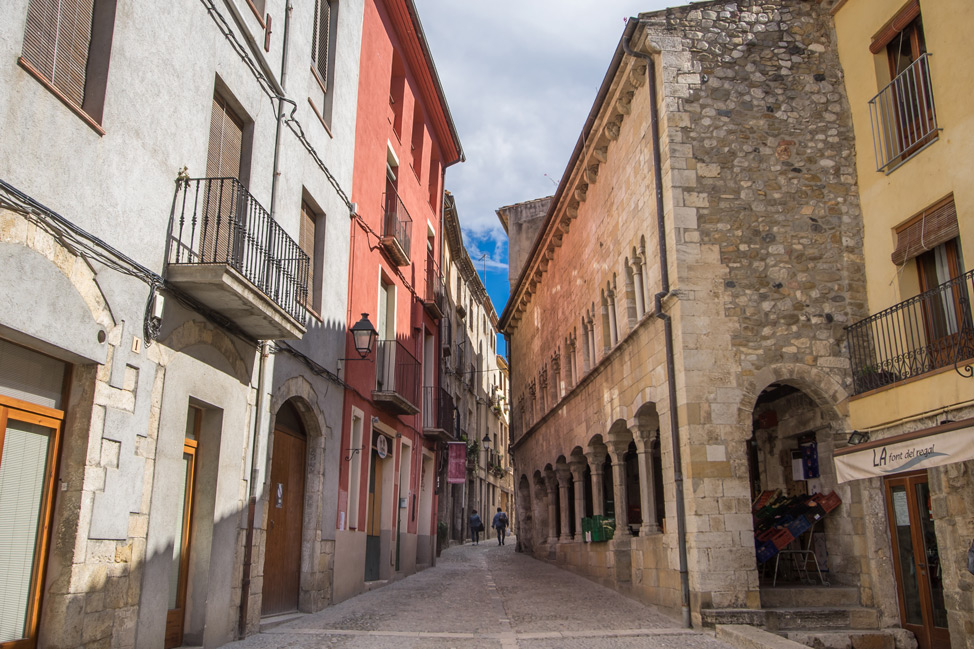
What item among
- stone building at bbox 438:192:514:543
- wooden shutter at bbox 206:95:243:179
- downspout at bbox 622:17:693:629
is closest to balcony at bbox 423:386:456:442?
stone building at bbox 438:192:514:543

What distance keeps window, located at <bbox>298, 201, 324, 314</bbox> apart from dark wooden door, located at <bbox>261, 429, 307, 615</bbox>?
77.6 inches

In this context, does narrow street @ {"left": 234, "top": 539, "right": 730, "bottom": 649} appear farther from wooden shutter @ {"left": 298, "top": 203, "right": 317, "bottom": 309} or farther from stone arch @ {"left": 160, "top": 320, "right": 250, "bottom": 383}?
wooden shutter @ {"left": 298, "top": 203, "right": 317, "bottom": 309}

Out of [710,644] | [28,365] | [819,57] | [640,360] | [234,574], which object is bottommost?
[710,644]

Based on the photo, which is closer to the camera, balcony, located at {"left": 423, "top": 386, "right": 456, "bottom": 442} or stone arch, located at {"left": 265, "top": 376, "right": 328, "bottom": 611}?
stone arch, located at {"left": 265, "top": 376, "right": 328, "bottom": 611}

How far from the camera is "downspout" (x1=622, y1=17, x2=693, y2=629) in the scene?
401 inches

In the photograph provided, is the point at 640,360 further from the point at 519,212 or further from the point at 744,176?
the point at 519,212

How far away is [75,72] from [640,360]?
9072mm

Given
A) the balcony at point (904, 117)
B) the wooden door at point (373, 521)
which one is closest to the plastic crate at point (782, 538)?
the balcony at point (904, 117)

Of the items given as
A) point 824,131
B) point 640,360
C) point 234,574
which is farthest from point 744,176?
point 234,574

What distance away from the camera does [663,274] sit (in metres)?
11.3

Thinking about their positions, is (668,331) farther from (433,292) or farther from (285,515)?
(433,292)

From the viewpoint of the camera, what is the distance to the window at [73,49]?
556cm

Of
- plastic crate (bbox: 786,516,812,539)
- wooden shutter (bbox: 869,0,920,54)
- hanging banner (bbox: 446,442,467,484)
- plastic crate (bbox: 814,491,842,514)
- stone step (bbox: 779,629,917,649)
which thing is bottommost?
stone step (bbox: 779,629,917,649)

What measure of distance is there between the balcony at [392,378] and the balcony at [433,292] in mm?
3185
